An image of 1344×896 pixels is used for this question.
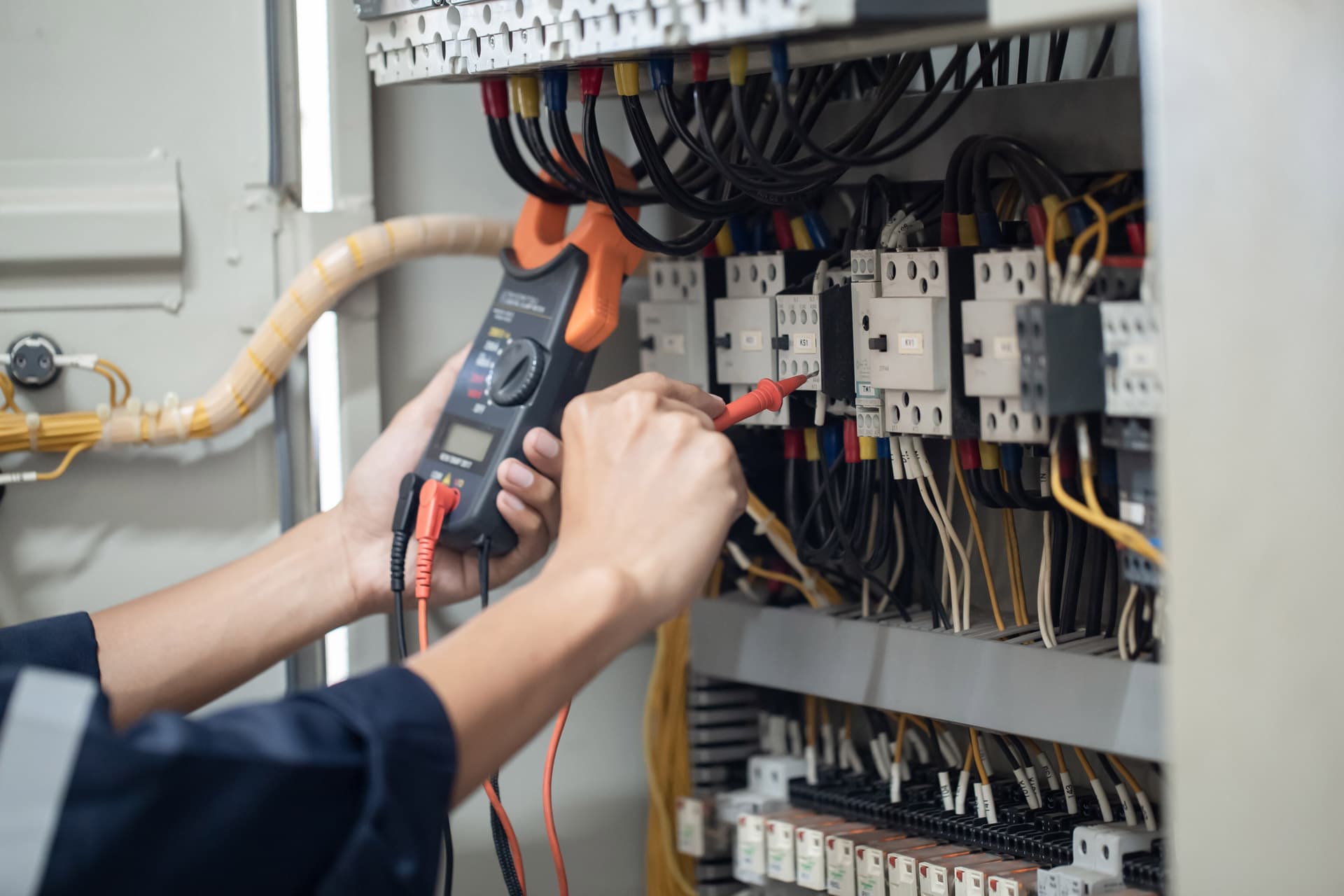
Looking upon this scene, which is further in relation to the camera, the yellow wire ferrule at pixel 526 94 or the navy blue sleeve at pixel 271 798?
the yellow wire ferrule at pixel 526 94

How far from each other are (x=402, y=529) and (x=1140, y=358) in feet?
2.11

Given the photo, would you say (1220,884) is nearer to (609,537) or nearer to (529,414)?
(609,537)

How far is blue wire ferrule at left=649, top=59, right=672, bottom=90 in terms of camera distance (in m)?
0.99

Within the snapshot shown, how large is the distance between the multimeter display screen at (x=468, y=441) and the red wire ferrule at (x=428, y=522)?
42 mm

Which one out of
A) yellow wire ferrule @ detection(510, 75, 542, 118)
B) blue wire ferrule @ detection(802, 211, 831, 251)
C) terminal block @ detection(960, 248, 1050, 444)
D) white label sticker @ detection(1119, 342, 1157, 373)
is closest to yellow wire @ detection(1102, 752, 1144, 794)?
terminal block @ detection(960, 248, 1050, 444)

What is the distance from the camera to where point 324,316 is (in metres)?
1.39

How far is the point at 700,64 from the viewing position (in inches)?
38.1

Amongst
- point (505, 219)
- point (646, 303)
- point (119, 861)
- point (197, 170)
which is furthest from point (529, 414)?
point (119, 861)

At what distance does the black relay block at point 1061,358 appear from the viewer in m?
0.90

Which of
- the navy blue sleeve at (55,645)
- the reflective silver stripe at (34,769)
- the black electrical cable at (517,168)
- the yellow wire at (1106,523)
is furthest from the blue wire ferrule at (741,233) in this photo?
the reflective silver stripe at (34,769)

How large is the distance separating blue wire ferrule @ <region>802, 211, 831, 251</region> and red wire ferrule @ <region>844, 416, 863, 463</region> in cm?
20

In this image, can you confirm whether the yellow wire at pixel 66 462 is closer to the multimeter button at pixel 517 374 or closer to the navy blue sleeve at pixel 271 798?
the multimeter button at pixel 517 374

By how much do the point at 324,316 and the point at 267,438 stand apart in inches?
5.9

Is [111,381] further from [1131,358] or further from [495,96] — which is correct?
[1131,358]
